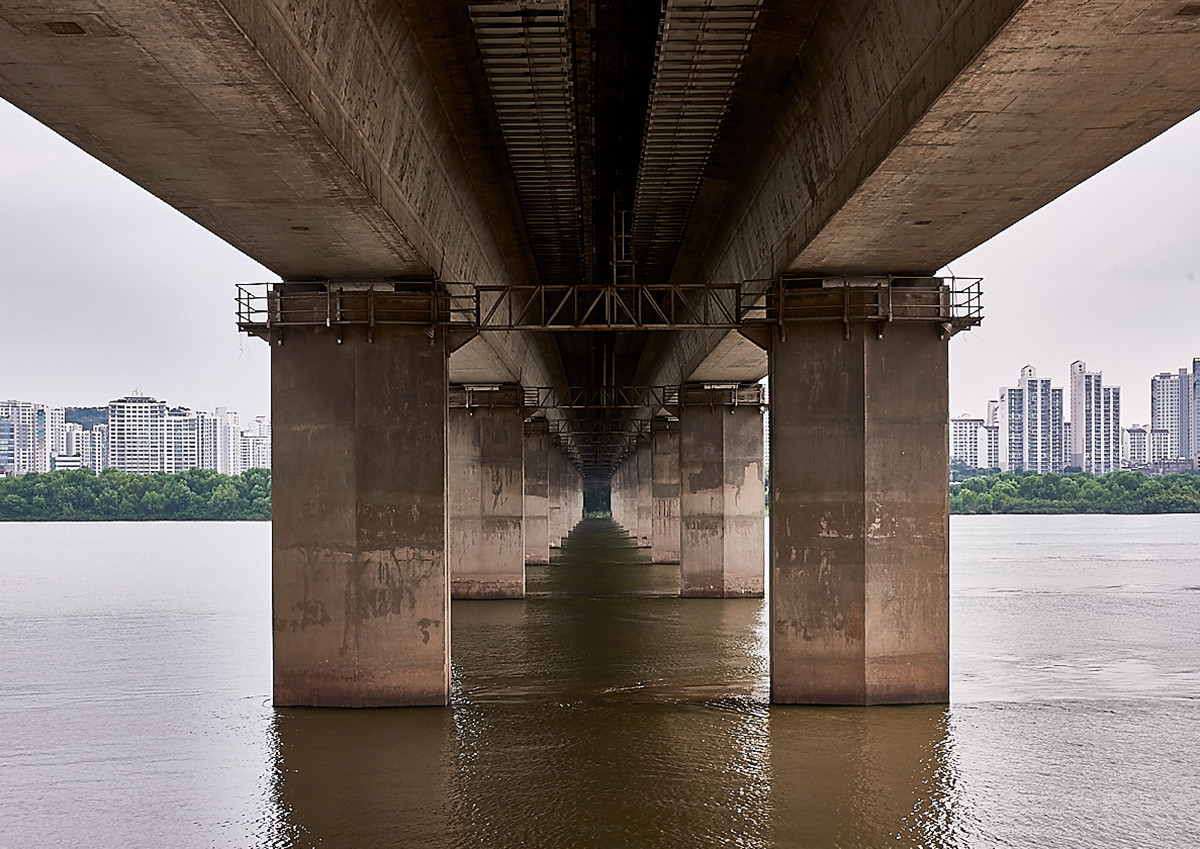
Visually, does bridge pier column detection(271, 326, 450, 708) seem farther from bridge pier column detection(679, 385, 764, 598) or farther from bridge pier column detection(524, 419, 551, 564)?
bridge pier column detection(524, 419, 551, 564)

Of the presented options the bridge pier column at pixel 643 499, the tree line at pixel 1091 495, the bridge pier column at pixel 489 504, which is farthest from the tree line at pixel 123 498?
the bridge pier column at pixel 489 504

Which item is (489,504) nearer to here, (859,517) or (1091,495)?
(859,517)

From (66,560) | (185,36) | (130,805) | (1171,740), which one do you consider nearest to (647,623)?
(1171,740)

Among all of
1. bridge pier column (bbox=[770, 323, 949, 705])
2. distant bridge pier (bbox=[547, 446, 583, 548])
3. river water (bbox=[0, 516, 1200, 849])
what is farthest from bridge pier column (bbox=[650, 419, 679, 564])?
bridge pier column (bbox=[770, 323, 949, 705])

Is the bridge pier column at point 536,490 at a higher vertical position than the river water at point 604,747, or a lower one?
higher

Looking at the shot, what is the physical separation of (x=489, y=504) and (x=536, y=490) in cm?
1568

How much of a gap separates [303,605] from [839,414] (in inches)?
412

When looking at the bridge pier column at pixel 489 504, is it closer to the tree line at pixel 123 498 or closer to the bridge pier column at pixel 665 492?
the bridge pier column at pixel 665 492

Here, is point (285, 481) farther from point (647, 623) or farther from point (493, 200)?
point (647, 623)

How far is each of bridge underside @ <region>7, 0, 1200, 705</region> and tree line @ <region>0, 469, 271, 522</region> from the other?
13584 centimetres

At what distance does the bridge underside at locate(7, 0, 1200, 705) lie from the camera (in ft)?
35.3

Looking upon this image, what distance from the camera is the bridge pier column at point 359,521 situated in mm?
20922

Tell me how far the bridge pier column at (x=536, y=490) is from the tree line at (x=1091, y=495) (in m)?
118

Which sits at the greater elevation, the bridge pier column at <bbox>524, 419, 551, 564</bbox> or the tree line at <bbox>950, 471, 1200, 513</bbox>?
the bridge pier column at <bbox>524, 419, 551, 564</bbox>
